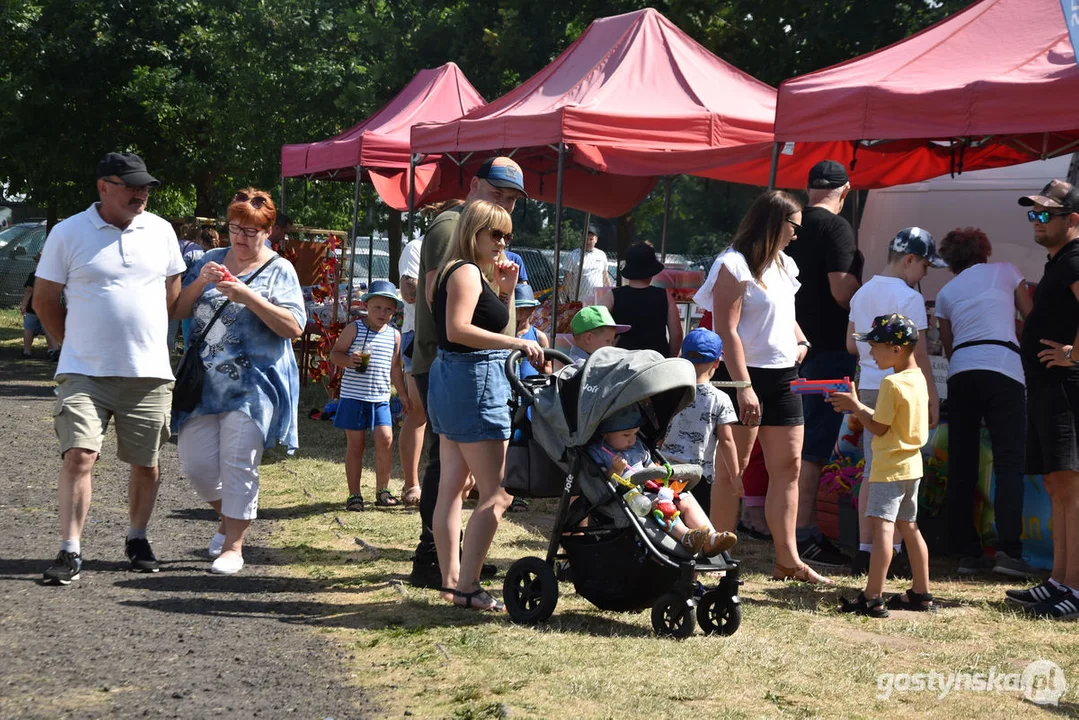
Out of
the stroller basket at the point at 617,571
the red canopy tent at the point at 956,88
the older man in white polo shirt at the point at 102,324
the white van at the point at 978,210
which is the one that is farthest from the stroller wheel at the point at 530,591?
the white van at the point at 978,210

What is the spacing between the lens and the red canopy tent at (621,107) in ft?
35.1

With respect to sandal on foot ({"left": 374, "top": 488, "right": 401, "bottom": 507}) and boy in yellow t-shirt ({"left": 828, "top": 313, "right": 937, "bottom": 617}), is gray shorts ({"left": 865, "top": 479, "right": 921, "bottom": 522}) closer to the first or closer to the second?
boy in yellow t-shirt ({"left": 828, "top": 313, "right": 937, "bottom": 617})

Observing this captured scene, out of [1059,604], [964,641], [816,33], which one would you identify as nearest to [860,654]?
[964,641]

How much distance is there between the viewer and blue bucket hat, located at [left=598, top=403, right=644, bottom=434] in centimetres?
555

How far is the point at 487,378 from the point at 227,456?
1535mm

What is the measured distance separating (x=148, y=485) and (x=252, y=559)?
30.5 inches

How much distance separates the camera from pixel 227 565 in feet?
21.2

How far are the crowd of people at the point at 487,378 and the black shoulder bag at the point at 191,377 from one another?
0.02 meters

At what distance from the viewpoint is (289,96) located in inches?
827

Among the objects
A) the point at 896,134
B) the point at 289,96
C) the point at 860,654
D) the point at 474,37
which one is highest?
the point at 474,37

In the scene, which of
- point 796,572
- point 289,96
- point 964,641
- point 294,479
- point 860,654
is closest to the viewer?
point 860,654

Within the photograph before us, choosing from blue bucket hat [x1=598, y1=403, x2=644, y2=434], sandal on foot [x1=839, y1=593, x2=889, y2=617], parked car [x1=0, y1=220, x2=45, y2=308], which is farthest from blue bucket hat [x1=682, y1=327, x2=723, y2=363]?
parked car [x1=0, y1=220, x2=45, y2=308]

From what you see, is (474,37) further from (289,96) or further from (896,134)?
(896,134)

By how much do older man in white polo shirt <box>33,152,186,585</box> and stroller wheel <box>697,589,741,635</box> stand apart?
2.83 m
